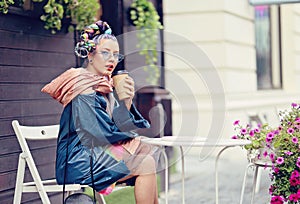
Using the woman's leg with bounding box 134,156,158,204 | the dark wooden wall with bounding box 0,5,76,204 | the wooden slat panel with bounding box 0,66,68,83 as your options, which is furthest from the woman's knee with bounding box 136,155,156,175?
the wooden slat panel with bounding box 0,66,68,83

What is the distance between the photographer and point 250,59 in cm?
976

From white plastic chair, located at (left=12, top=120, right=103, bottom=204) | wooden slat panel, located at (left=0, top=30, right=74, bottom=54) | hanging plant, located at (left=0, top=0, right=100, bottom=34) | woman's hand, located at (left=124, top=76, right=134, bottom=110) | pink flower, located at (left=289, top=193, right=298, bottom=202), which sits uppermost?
hanging plant, located at (left=0, top=0, right=100, bottom=34)

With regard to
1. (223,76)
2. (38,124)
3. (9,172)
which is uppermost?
(223,76)

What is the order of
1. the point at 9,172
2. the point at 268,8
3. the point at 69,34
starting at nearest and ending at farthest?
the point at 9,172 → the point at 69,34 → the point at 268,8

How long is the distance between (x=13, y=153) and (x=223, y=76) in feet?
15.8

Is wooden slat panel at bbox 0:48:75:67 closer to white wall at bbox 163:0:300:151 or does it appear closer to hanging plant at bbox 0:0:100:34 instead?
hanging plant at bbox 0:0:100:34

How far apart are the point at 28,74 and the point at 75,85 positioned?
1289mm

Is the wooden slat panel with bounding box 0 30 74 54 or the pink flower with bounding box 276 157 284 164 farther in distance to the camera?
the wooden slat panel with bounding box 0 30 74 54

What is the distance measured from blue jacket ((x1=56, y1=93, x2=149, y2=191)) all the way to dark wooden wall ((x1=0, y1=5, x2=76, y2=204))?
0.96 meters

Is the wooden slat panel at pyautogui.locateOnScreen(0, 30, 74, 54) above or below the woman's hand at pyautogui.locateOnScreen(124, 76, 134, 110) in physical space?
above

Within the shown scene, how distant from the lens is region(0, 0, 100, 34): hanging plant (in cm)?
471

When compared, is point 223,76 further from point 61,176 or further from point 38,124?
point 61,176

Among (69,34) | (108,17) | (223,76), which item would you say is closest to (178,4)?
(223,76)

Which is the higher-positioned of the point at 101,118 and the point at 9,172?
the point at 101,118
